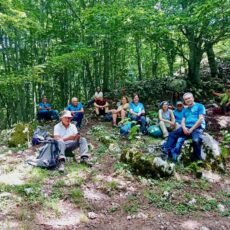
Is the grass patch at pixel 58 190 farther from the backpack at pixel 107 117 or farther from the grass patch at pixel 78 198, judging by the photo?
the backpack at pixel 107 117

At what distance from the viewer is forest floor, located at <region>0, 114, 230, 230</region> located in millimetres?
4355

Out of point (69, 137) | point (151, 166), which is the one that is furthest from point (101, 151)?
point (151, 166)

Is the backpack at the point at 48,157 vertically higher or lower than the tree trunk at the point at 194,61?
lower

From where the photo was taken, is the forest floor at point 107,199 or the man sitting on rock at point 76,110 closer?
the forest floor at point 107,199

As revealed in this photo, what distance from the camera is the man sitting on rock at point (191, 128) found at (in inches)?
252

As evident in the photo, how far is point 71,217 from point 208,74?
46.0 ft

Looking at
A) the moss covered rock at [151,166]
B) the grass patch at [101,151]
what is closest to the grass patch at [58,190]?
the moss covered rock at [151,166]

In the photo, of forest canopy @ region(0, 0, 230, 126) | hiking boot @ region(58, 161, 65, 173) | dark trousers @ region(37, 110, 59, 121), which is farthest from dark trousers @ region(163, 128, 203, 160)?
dark trousers @ region(37, 110, 59, 121)

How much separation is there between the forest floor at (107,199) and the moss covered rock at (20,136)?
1.99m

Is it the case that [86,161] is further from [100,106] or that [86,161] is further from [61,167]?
[100,106]

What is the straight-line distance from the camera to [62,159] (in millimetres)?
6117

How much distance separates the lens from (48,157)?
622 centimetres

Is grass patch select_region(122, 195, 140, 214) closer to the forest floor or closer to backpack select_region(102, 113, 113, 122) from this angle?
the forest floor

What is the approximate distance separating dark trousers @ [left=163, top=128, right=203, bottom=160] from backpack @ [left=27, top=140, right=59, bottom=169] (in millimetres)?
2245
